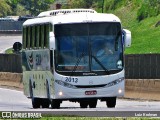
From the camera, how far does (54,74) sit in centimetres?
3150

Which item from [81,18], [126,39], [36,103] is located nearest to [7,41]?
[36,103]

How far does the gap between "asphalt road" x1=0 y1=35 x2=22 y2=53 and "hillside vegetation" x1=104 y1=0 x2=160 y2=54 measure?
10.1 metres

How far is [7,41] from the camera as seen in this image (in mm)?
100188

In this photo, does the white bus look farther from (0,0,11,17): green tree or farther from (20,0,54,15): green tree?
(20,0,54,15): green tree

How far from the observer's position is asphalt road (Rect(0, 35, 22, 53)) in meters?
90.8

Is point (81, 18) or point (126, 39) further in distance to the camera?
point (81, 18)

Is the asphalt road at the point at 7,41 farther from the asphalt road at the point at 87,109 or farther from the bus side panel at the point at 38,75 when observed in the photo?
the bus side panel at the point at 38,75

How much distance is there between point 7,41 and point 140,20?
1134 inches

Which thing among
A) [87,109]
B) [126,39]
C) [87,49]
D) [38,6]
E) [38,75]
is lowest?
[38,6]

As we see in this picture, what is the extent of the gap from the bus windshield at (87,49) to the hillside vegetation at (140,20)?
22.6 metres

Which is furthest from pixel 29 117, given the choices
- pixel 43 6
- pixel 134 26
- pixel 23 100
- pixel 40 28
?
pixel 43 6

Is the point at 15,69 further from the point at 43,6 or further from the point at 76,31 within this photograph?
the point at 43,6

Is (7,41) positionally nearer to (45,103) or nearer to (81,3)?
(81,3)

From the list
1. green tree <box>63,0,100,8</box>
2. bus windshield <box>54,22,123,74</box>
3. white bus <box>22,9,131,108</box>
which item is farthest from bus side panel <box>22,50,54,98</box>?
green tree <box>63,0,100,8</box>
